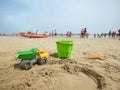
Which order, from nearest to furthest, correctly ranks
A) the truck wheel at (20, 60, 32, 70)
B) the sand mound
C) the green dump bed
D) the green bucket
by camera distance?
1. the sand mound
2. the truck wheel at (20, 60, 32, 70)
3. the green dump bed
4. the green bucket

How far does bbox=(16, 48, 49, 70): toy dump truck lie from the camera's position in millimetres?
5363

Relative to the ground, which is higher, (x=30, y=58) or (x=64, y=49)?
(x=64, y=49)

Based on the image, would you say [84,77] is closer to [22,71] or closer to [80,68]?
[80,68]

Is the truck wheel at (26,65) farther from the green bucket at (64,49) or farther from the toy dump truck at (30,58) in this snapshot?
the green bucket at (64,49)

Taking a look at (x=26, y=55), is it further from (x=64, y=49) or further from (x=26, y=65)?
(x=64, y=49)

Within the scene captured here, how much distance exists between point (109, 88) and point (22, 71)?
2.40m

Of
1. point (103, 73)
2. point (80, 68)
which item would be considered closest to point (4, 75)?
point (80, 68)

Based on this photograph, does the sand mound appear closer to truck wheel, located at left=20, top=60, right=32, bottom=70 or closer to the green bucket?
truck wheel, located at left=20, top=60, right=32, bottom=70

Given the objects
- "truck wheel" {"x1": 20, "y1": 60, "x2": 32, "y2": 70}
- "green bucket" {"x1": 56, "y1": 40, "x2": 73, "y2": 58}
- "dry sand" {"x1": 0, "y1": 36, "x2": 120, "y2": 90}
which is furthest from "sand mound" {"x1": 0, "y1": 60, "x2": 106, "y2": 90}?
"green bucket" {"x1": 56, "y1": 40, "x2": 73, "y2": 58}

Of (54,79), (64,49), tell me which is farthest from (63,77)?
(64,49)

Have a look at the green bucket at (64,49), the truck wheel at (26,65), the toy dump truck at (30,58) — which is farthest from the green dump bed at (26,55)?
the green bucket at (64,49)

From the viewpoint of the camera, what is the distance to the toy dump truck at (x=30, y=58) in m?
5.36

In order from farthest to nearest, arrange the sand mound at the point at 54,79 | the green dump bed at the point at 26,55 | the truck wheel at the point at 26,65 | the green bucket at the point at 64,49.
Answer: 1. the green bucket at the point at 64,49
2. the green dump bed at the point at 26,55
3. the truck wheel at the point at 26,65
4. the sand mound at the point at 54,79

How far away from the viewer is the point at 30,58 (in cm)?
568
